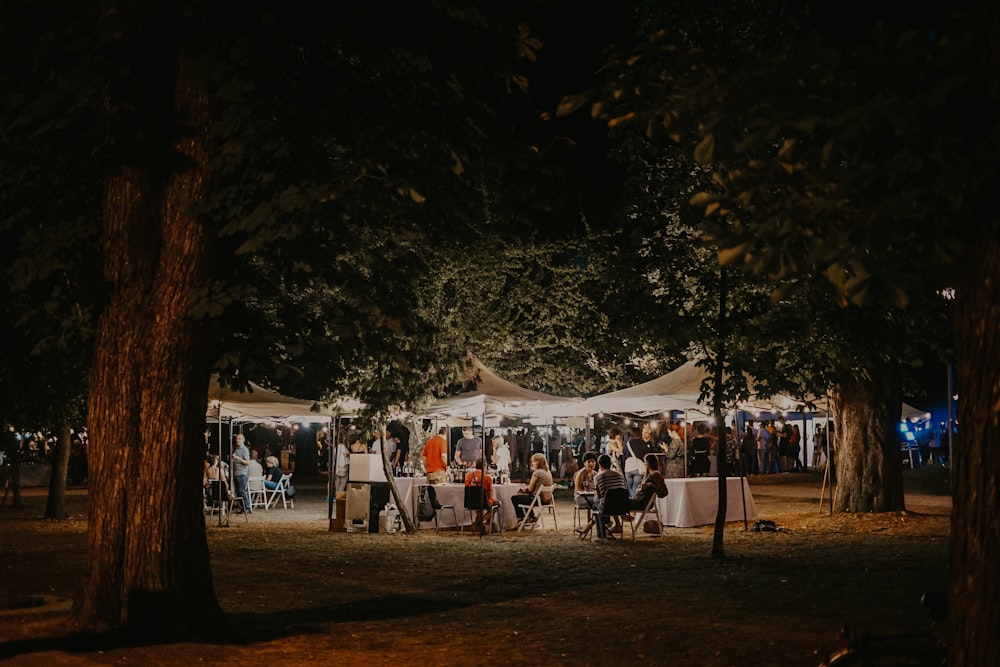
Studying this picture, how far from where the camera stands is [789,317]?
48.4 feet

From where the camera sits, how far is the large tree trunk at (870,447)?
19.8 metres

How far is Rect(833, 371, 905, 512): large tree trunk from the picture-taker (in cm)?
1978

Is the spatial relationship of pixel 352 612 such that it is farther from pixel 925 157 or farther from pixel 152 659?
pixel 925 157

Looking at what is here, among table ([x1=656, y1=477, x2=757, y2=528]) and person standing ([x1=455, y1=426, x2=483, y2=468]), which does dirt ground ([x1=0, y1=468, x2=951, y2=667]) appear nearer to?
table ([x1=656, y1=477, x2=757, y2=528])

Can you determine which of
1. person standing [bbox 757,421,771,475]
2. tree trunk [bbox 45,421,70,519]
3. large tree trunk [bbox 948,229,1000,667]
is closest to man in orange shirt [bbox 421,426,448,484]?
tree trunk [bbox 45,421,70,519]

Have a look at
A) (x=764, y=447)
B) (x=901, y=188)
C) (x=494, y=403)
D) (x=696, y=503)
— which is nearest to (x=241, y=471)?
(x=494, y=403)

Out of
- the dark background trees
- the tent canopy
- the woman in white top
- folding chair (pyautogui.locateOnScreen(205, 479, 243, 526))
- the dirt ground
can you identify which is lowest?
the dirt ground

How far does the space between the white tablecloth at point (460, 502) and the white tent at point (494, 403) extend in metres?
1.35

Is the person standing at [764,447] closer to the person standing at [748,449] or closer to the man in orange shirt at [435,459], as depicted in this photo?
the person standing at [748,449]

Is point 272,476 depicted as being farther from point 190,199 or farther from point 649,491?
point 190,199

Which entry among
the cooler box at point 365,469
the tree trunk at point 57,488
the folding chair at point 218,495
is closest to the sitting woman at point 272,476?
the folding chair at point 218,495

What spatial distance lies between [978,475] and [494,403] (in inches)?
636

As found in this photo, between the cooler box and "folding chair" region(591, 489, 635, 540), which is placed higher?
the cooler box

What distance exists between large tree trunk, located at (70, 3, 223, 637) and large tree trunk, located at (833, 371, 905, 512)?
13870 millimetres
